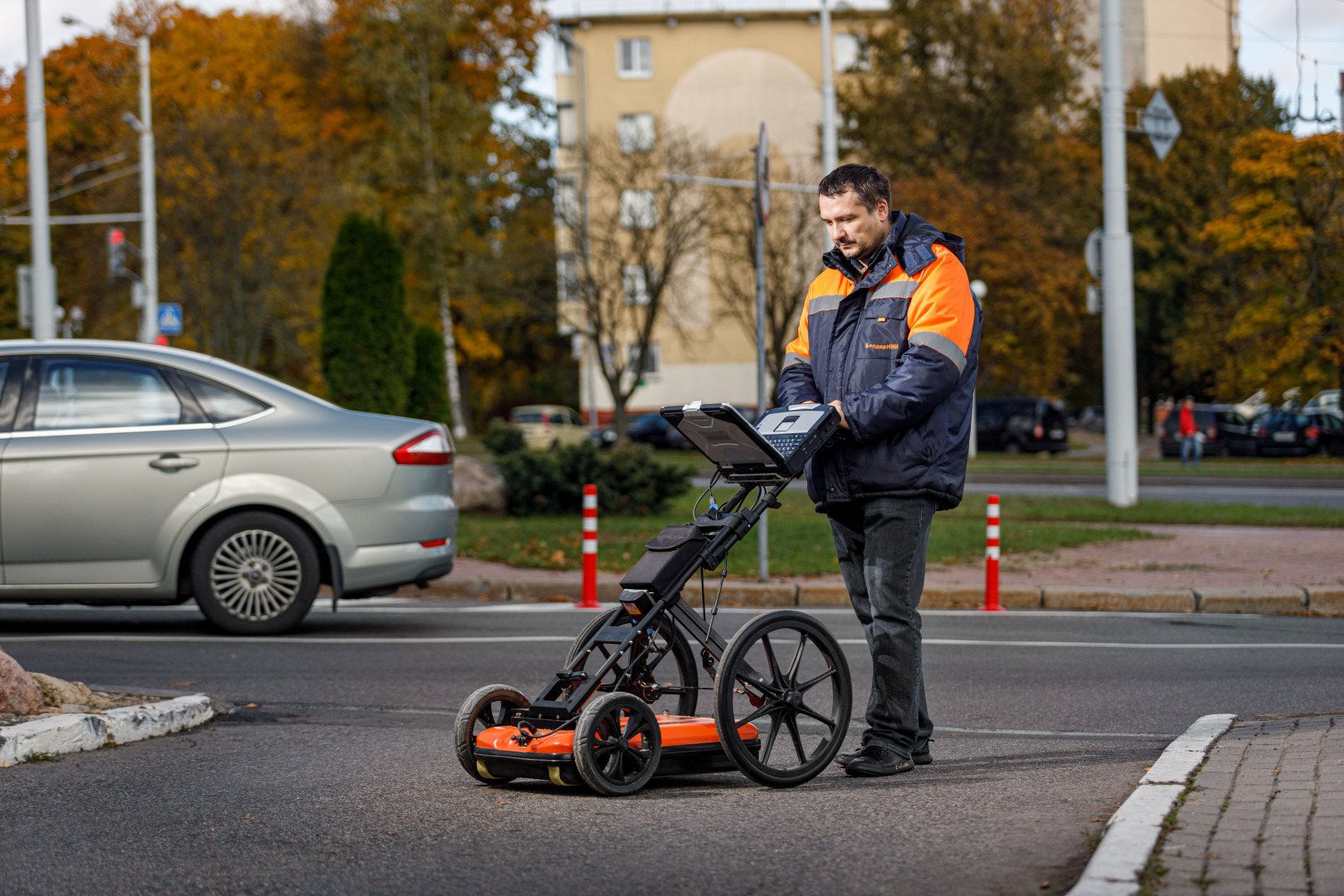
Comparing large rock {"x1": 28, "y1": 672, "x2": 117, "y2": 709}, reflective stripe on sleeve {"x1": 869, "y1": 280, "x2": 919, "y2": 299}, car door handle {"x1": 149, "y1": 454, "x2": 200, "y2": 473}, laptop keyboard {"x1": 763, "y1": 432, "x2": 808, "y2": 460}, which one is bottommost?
large rock {"x1": 28, "y1": 672, "x2": 117, "y2": 709}

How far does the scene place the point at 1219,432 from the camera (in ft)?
138

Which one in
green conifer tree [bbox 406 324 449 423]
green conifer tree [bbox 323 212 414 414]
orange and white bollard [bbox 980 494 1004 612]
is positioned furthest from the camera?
green conifer tree [bbox 406 324 449 423]

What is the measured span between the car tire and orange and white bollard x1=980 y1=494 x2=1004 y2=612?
4745 millimetres

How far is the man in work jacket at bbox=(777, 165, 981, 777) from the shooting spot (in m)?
4.72

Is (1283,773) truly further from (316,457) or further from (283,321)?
(283,321)

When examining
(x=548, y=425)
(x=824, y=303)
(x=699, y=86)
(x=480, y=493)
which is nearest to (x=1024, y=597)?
(x=824, y=303)

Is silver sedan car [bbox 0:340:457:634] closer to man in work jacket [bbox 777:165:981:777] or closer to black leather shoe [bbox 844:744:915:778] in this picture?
man in work jacket [bbox 777:165:981:777]

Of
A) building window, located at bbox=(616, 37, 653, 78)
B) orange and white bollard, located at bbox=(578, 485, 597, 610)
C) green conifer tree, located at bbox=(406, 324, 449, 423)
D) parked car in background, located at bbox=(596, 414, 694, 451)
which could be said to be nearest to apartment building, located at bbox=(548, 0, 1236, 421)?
building window, located at bbox=(616, 37, 653, 78)

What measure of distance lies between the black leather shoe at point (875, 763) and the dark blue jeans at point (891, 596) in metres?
0.03

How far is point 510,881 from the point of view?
12.0ft

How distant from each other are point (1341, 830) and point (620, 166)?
32.6 meters

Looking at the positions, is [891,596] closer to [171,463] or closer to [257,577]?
[257,577]

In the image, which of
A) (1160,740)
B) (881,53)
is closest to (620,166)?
(881,53)

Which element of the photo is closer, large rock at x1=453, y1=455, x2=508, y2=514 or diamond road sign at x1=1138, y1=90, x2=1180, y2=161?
large rock at x1=453, y1=455, x2=508, y2=514
